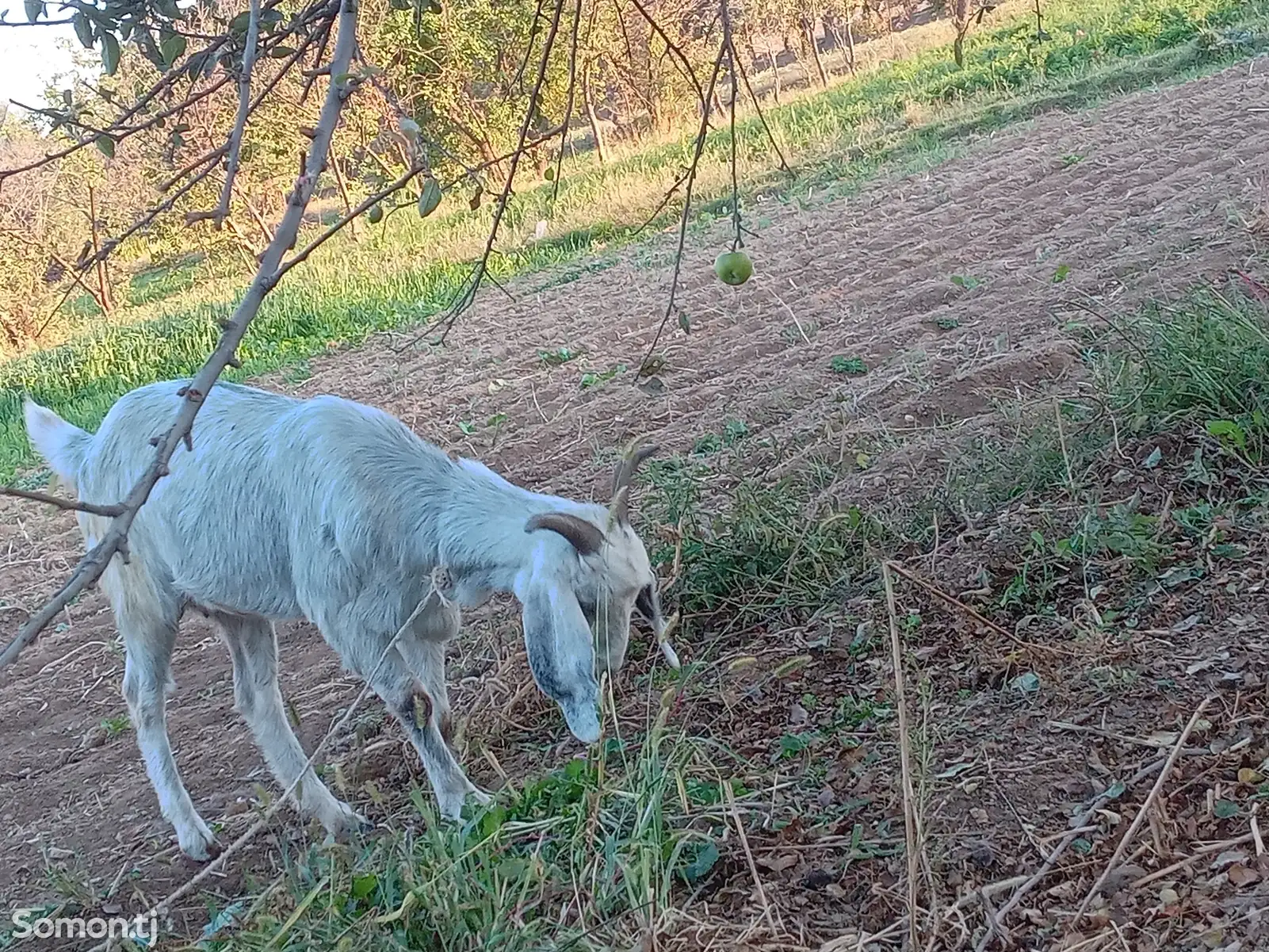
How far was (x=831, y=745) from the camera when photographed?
3.20m

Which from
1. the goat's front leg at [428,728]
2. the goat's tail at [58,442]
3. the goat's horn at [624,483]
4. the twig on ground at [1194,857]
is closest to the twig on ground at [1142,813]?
the twig on ground at [1194,857]

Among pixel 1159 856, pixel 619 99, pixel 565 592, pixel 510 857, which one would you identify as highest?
pixel 619 99

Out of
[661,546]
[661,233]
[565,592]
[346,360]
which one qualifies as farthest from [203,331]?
[565,592]

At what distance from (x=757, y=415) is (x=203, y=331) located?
11.1 meters

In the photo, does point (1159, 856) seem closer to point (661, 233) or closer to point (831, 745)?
point (831, 745)

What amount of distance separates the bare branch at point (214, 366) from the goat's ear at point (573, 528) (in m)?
1.52

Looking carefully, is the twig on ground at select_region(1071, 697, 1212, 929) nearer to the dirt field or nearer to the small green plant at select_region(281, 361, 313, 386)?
the dirt field

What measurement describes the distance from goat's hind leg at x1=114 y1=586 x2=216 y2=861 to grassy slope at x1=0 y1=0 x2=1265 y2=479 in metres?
7.31

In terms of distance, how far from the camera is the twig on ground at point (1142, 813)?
2.36 metres

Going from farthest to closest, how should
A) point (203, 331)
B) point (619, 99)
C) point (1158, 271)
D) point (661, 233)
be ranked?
1. point (619, 99)
2. point (203, 331)
3. point (661, 233)
4. point (1158, 271)

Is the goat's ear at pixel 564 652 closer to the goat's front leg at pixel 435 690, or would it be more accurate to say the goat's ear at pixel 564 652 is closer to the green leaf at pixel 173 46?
the goat's front leg at pixel 435 690

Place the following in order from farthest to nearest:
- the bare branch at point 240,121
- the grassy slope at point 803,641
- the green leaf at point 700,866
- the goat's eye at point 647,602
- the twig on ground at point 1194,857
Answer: the goat's eye at point 647,602
the green leaf at point 700,866
the grassy slope at point 803,641
the twig on ground at point 1194,857
the bare branch at point 240,121

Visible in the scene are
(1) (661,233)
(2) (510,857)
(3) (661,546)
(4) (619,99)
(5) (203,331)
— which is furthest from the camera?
(4) (619,99)

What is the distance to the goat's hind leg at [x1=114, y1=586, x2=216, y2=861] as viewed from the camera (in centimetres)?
404
